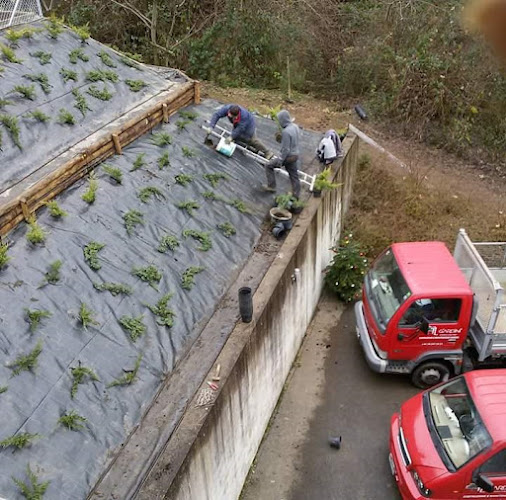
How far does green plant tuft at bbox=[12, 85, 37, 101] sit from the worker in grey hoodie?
13.1ft

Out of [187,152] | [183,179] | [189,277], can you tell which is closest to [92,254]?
[189,277]

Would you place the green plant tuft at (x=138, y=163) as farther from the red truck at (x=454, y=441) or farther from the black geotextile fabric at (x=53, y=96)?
the red truck at (x=454, y=441)

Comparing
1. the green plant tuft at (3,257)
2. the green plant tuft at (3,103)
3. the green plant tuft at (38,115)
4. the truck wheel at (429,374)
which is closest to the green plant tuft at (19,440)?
the green plant tuft at (3,257)

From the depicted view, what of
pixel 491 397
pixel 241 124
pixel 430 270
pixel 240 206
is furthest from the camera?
pixel 241 124

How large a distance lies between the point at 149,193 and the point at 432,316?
15.4 feet

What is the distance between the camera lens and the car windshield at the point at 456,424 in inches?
230

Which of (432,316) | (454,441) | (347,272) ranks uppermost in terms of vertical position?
(432,316)

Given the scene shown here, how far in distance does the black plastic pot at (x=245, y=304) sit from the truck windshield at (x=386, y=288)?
271 centimetres

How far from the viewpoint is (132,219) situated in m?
7.06

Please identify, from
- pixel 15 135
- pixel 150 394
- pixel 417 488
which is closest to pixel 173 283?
pixel 150 394

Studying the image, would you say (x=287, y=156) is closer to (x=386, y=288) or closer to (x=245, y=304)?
(x=386, y=288)

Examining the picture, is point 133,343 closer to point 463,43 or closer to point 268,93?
point 268,93

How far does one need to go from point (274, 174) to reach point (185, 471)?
588 centimetres

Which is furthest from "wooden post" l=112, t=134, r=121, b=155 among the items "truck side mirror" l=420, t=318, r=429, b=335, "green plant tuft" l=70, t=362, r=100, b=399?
"truck side mirror" l=420, t=318, r=429, b=335
